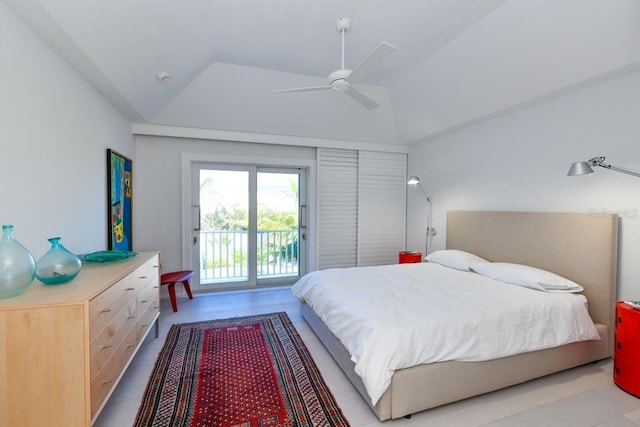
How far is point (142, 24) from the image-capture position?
2074 millimetres

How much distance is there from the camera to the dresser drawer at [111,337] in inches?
A: 57.7

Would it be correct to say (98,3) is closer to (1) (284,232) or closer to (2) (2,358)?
(2) (2,358)

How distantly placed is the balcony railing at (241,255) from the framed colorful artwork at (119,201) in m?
1.04

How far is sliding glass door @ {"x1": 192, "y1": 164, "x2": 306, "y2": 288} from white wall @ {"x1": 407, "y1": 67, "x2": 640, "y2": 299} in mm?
2333

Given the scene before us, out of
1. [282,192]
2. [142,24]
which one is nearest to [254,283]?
[282,192]

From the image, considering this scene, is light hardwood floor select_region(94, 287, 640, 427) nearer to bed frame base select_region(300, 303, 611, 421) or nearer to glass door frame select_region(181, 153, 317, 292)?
bed frame base select_region(300, 303, 611, 421)

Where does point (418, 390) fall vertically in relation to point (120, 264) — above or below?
below

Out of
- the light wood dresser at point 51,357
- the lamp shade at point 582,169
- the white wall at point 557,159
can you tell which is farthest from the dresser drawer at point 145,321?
the white wall at point 557,159

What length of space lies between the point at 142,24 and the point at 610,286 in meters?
4.15

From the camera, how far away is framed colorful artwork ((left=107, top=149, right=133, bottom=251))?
9.77ft

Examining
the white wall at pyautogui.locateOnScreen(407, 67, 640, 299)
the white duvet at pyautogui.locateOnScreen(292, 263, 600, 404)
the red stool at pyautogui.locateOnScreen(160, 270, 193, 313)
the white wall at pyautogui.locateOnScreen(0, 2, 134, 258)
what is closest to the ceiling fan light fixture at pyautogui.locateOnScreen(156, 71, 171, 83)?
the white wall at pyautogui.locateOnScreen(0, 2, 134, 258)

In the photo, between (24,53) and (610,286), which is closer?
(24,53)

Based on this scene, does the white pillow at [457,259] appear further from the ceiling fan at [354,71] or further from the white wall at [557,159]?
the ceiling fan at [354,71]

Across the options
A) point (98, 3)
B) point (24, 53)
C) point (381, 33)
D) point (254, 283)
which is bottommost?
point (254, 283)
